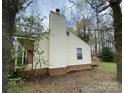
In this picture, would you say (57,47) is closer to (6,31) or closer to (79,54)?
(79,54)

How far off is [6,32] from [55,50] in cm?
856

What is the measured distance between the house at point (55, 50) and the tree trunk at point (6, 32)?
567cm

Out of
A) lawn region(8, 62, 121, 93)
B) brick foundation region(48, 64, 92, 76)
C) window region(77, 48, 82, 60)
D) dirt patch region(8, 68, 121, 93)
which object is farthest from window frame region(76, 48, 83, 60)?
dirt patch region(8, 68, 121, 93)

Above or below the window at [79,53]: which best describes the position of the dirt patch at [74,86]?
below

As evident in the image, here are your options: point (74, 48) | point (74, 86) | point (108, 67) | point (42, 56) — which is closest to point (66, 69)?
point (74, 48)

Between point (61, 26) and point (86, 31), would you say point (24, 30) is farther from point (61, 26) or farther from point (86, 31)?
point (86, 31)

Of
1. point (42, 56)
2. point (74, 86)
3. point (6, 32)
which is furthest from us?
point (42, 56)

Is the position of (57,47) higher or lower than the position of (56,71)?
higher

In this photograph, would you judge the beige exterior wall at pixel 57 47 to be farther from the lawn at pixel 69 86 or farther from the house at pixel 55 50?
the lawn at pixel 69 86

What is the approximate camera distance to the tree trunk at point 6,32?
158 centimetres

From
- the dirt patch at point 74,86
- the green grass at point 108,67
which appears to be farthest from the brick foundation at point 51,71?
the green grass at point 108,67

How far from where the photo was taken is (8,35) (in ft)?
5.55

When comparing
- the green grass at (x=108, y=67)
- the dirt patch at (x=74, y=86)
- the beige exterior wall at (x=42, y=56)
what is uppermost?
the beige exterior wall at (x=42, y=56)

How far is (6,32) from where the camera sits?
1.65 m
